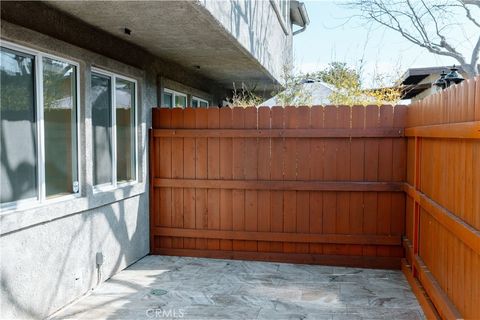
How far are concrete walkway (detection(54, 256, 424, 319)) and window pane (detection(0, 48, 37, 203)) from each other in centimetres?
126

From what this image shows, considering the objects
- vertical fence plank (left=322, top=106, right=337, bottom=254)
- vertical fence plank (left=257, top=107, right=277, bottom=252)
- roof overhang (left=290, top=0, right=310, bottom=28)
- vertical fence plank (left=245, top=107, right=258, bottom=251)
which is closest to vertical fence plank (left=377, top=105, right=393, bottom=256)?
vertical fence plank (left=322, top=106, right=337, bottom=254)

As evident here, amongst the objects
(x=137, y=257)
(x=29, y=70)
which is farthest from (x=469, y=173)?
(x=137, y=257)

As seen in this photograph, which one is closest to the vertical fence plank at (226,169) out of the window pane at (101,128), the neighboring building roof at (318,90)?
the window pane at (101,128)

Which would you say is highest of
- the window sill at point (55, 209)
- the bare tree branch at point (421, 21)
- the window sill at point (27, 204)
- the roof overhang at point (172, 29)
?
the bare tree branch at point (421, 21)

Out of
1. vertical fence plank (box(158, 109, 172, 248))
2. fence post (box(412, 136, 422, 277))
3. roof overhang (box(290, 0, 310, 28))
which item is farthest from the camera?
roof overhang (box(290, 0, 310, 28))

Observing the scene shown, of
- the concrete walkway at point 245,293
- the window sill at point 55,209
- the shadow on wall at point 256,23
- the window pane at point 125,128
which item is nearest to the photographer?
the window sill at point 55,209

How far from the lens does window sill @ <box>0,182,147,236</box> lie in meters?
3.26

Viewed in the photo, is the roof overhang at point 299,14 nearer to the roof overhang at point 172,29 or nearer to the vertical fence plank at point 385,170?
the roof overhang at point 172,29

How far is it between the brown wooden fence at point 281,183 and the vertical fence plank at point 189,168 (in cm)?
1

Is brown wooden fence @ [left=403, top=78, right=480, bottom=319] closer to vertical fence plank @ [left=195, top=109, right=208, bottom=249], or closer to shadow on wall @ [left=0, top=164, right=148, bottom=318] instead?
vertical fence plank @ [left=195, top=109, right=208, bottom=249]

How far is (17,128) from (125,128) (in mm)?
1966

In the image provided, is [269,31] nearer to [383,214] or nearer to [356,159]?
[356,159]

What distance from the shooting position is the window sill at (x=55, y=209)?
326 cm

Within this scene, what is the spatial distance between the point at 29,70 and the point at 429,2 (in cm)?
982
